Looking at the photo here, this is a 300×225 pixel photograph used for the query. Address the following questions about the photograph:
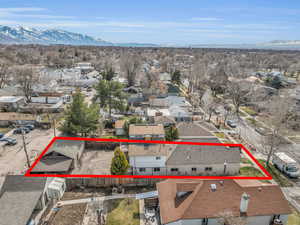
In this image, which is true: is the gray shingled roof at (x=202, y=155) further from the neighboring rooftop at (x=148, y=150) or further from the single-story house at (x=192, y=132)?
the single-story house at (x=192, y=132)

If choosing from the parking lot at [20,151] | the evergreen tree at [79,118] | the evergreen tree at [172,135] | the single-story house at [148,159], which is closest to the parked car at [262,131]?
the evergreen tree at [172,135]

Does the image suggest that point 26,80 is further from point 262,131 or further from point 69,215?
point 262,131

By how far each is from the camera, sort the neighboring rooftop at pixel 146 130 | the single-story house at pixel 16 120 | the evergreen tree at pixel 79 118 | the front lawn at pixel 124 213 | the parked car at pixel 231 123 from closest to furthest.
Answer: the front lawn at pixel 124 213 < the neighboring rooftop at pixel 146 130 < the evergreen tree at pixel 79 118 < the single-story house at pixel 16 120 < the parked car at pixel 231 123

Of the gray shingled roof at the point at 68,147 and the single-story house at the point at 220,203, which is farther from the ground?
the single-story house at the point at 220,203

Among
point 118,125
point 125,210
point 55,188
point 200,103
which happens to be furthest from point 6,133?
point 200,103

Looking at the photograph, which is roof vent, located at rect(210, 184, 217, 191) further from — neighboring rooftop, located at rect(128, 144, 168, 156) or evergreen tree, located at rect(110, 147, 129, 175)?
evergreen tree, located at rect(110, 147, 129, 175)

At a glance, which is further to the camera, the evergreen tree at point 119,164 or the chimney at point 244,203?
the evergreen tree at point 119,164

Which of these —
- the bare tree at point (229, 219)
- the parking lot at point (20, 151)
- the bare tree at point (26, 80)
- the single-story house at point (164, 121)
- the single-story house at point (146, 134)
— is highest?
the bare tree at point (26, 80)
